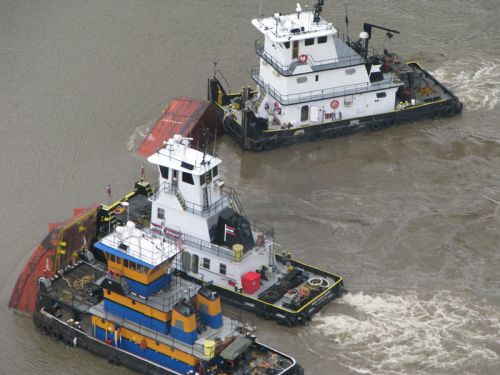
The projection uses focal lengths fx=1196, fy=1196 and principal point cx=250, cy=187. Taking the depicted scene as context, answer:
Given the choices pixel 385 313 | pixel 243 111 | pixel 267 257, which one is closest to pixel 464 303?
pixel 385 313

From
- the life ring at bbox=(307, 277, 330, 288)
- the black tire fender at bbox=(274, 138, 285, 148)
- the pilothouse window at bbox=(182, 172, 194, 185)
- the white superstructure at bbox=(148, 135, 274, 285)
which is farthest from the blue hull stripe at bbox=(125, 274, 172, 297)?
the black tire fender at bbox=(274, 138, 285, 148)

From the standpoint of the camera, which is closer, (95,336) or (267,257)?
(95,336)

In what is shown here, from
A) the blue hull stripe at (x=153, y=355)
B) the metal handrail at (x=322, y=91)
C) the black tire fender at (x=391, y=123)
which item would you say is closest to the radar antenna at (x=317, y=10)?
the metal handrail at (x=322, y=91)

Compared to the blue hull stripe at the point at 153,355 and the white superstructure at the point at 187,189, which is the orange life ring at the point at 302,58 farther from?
the blue hull stripe at the point at 153,355

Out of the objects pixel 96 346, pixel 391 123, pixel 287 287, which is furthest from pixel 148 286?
pixel 391 123

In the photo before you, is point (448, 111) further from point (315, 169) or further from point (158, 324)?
point (158, 324)

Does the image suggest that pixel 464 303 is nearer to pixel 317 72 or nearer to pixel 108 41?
pixel 317 72
